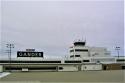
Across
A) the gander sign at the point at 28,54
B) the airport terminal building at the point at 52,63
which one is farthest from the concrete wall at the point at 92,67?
the gander sign at the point at 28,54

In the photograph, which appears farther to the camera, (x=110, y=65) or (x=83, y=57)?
(x=83, y=57)

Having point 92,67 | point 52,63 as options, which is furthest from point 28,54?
point 92,67

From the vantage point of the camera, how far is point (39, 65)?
3083 inches

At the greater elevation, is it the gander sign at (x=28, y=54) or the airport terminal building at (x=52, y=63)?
the gander sign at (x=28, y=54)

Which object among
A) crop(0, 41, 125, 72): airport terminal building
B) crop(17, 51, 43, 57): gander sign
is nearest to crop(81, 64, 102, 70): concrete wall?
crop(0, 41, 125, 72): airport terminal building

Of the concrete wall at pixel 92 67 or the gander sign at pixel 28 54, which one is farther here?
the gander sign at pixel 28 54

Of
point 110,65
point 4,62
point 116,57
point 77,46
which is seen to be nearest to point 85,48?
point 77,46

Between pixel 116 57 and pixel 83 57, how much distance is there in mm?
12442

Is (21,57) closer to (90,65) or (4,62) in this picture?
(4,62)

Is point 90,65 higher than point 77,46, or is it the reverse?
point 77,46

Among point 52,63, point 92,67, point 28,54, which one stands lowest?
point 92,67

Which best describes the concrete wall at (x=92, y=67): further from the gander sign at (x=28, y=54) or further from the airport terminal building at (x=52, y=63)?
the gander sign at (x=28, y=54)

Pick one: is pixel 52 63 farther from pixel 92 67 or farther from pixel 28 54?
pixel 92 67

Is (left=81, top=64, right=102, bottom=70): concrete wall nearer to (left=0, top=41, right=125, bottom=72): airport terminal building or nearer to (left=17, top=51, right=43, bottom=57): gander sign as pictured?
(left=0, top=41, right=125, bottom=72): airport terminal building
